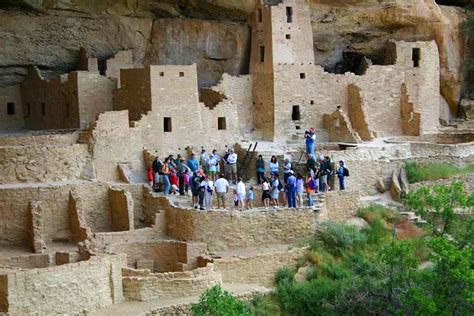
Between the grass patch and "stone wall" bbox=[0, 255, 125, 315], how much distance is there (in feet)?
26.1

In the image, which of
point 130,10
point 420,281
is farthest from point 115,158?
point 420,281

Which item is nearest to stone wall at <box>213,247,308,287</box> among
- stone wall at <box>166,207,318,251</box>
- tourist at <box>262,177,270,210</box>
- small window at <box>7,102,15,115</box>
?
stone wall at <box>166,207,318,251</box>

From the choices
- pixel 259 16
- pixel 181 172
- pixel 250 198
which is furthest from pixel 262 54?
pixel 250 198

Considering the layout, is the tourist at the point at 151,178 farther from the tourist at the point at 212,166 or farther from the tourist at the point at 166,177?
the tourist at the point at 212,166

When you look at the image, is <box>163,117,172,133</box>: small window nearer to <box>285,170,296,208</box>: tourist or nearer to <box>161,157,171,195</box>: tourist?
<box>161,157,171,195</box>: tourist

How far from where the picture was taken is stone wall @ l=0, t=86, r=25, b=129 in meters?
24.0

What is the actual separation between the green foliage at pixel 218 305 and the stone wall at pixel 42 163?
4952mm

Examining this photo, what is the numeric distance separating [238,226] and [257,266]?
94 centimetres

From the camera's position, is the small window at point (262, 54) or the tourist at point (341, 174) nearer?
the tourist at point (341, 174)

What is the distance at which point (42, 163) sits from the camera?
747 inches

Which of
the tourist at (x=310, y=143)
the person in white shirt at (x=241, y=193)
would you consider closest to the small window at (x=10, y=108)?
the tourist at (x=310, y=143)

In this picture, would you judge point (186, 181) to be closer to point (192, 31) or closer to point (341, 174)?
point (341, 174)

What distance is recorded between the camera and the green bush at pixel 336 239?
59.6 ft

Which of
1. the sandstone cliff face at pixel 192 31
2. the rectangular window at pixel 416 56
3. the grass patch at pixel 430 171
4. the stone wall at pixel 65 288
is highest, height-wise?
the sandstone cliff face at pixel 192 31
